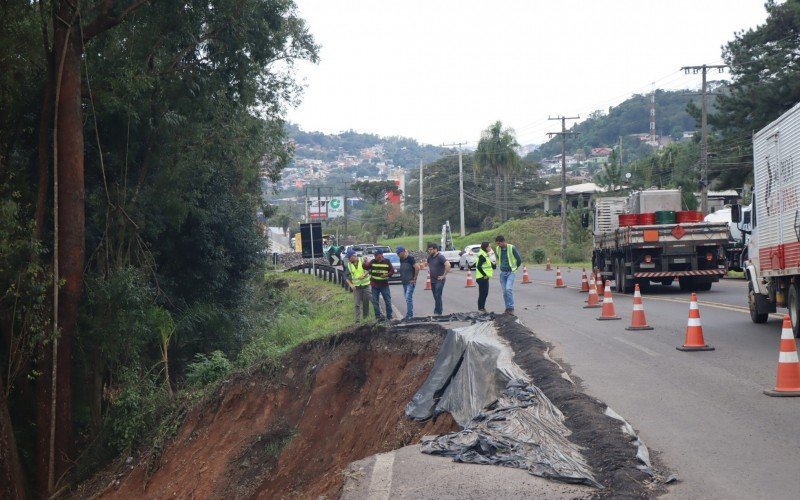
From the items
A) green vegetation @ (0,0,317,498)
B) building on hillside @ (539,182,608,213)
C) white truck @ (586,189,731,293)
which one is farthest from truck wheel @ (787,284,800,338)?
building on hillside @ (539,182,608,213)

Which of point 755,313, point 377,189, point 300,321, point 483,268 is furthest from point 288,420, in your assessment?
point 377,189

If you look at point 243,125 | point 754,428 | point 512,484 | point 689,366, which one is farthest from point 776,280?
point 243,125

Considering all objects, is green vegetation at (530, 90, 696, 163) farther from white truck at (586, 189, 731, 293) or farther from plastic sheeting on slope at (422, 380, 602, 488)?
plastic sheeting on slope at (422, 380, 602, 488)

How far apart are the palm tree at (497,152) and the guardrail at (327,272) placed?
3753 centimetres

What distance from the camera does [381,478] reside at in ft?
22.0

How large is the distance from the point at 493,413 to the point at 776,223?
28.6 ft

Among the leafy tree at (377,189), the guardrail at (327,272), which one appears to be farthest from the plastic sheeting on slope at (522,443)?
the leafy tree at (377,189)

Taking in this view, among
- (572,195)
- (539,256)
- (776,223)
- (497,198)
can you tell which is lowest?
(539,256)

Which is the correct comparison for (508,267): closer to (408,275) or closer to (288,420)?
(408,275)

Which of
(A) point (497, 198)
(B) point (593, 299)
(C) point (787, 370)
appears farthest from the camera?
(A) point (497, 198)

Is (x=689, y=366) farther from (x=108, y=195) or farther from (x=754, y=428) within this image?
(x=108, y=195)

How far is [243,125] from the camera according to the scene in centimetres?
2117

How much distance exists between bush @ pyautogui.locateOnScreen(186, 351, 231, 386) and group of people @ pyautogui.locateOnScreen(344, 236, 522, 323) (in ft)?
11.2

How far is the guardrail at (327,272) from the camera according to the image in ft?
123
